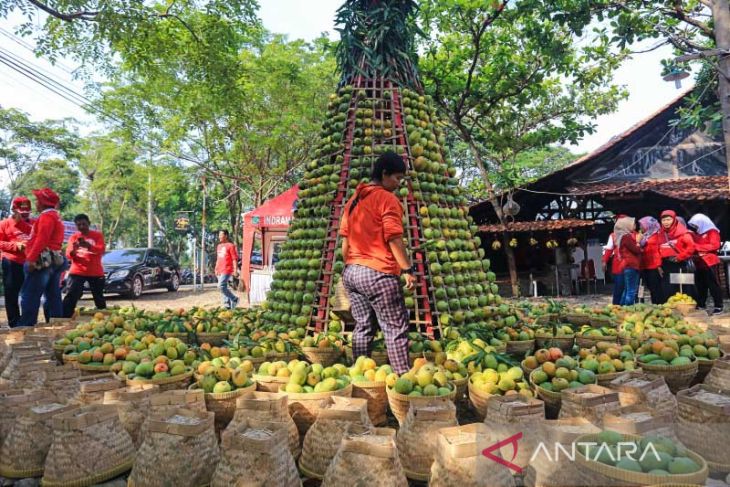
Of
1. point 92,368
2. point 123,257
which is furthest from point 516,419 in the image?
point 123,257

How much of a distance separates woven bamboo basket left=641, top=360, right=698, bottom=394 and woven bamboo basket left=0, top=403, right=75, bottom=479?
14.1 ft

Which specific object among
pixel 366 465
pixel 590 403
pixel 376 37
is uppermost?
pixel 376 37

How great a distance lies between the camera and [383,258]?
165 inches

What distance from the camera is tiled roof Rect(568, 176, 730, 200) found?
12.9m

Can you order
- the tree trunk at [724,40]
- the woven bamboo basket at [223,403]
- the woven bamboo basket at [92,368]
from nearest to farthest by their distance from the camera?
the woven bamboo basket at [223,403]
the woven bamboo basket at [92,368]
the tree trunk at [724,40]

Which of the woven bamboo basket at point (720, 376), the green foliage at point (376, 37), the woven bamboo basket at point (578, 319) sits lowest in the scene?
the woven bamboo basket at point (720, 376)

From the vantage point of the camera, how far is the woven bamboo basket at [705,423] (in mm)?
2832

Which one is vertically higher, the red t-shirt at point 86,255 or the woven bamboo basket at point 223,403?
the red t-shirt at point 86,255

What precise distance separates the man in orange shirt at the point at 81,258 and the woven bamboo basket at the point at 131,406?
4935 millimetres

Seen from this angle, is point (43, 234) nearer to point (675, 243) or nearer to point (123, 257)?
point (675, 243)

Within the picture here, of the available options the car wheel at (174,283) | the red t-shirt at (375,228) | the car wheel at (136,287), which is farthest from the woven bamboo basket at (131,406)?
the car wheel at (174,283)

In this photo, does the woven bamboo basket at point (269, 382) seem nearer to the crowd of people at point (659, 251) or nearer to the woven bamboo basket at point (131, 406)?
the woven bamboo basket at point (131, 406)

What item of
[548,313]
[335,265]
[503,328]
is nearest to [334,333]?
[335,265]

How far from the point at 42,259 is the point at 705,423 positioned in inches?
283
